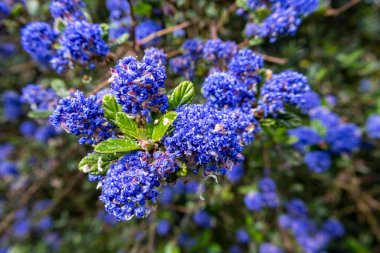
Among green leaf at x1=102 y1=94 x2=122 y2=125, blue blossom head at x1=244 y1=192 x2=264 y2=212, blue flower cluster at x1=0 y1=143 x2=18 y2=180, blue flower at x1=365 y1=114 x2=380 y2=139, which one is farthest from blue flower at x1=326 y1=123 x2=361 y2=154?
blue flower cluster at x1=0 y1=143 x2=18 y2=180

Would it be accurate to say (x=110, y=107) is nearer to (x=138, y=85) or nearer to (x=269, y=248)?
(x=138, y=85)

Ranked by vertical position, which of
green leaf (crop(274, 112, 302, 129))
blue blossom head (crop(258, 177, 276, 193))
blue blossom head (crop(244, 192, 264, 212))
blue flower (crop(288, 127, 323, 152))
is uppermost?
green leaf (crop(274, 112, 302, 129))

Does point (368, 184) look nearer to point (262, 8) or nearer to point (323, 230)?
point (323, 230)

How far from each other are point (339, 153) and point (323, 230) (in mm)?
1055

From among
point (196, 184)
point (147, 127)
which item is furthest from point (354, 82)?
point (147, 127)

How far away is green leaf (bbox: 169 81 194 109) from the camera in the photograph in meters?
1.38

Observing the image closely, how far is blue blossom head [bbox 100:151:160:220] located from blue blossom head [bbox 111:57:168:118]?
0.64 feet

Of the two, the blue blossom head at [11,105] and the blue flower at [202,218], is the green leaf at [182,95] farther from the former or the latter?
the blue blossom head at [11,105]

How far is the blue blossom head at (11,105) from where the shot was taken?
12.5ft

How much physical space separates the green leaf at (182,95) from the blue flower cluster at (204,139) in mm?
92

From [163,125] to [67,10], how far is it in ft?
3.33

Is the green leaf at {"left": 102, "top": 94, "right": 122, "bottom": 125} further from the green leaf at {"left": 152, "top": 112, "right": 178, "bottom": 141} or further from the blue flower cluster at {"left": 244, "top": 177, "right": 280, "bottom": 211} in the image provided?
the blue flower cluster at {"left": 244, "top": 177, "right": 280, "bottom": 211}

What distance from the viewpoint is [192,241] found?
338 centimetres

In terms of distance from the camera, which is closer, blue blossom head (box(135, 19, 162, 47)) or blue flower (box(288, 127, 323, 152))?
blue blossom head (box(135, 19, 162, 47))
